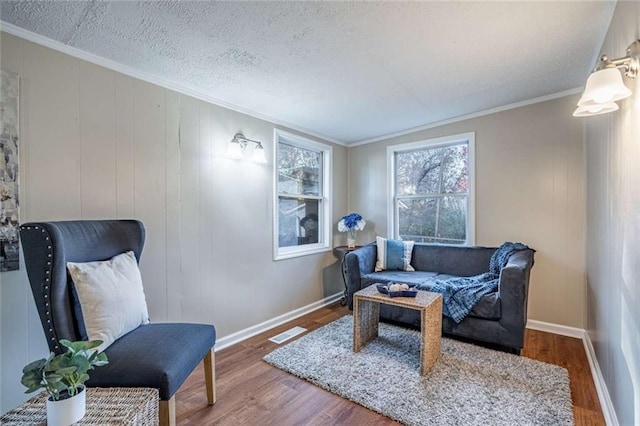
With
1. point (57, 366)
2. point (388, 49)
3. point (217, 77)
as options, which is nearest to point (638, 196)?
point (388, 49)

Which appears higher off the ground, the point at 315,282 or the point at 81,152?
the point at 81,152

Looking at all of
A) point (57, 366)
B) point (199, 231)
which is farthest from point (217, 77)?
point (57, 366)

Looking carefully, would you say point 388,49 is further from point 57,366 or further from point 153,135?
point 57,366

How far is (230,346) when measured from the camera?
2707 millimetres

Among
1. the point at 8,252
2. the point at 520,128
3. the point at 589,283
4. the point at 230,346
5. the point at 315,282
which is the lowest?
the point at 230,346

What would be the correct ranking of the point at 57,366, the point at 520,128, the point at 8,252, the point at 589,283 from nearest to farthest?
1. the point at 57,366
2. the point at 8,252
3. the point at 589,283
4. the point at 520,128

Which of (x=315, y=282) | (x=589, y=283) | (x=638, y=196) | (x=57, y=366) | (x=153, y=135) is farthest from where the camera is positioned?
(x=315, y=282)

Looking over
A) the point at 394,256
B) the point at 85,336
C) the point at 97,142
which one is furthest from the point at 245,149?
the point at 394,256

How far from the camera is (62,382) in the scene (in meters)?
1.05

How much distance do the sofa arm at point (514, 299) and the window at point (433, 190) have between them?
1.00 meters

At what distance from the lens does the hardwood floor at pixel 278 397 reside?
1715mm

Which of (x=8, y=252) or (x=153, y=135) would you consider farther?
(x=153, y=135)

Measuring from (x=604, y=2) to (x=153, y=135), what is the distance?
2.93 meters

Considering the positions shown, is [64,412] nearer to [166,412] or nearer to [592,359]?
[166,412]
